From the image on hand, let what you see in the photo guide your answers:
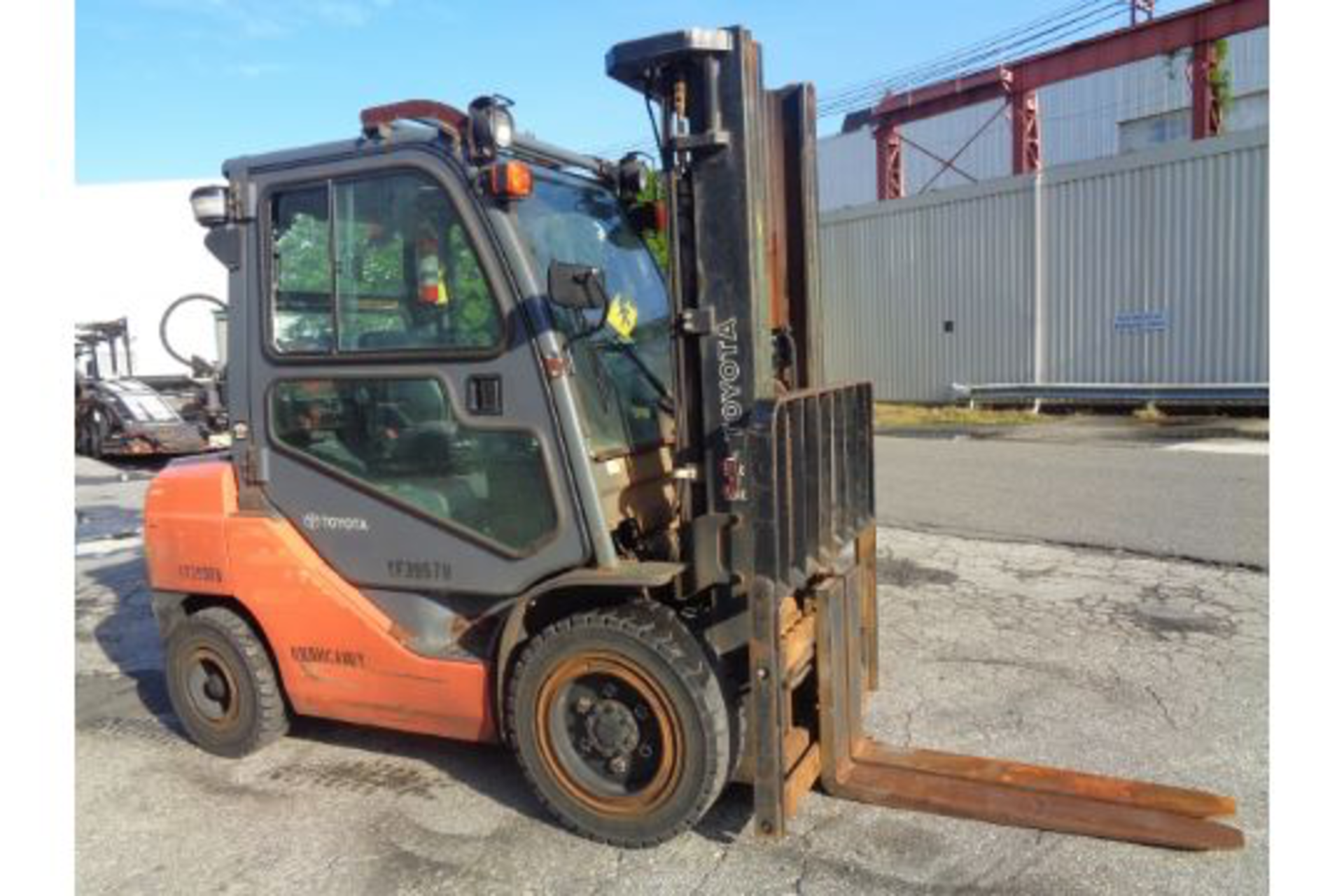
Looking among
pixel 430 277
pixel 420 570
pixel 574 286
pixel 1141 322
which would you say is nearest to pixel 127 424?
pixel 420 570

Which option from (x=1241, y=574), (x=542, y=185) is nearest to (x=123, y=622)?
(x=542, y=185)

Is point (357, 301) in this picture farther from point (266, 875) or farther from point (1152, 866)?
point (1152, 866)

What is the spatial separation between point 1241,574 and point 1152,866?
415 centimetres

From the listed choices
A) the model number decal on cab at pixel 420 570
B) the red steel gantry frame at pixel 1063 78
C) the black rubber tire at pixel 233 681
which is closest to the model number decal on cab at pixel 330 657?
the black rubber tire at pixel 233 681

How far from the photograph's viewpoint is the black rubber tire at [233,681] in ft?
14.4

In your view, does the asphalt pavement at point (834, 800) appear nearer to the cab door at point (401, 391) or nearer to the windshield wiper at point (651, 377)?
the cab door at point (401, 391)

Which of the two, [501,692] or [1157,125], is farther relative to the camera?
[1157,125]

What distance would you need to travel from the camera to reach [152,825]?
3943 mm

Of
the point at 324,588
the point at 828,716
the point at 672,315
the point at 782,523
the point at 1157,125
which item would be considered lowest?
the point at 828,716

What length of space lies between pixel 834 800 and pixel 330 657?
Result: 212 centimetres

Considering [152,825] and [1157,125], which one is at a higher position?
[1157,125]

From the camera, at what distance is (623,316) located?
13.4 ft

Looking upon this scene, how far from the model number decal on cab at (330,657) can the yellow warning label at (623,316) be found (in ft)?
5.49

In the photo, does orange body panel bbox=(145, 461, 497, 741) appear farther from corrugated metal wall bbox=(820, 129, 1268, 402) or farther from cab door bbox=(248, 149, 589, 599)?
corrugated metal wall bbox=(820, 129, 1268, 402)
